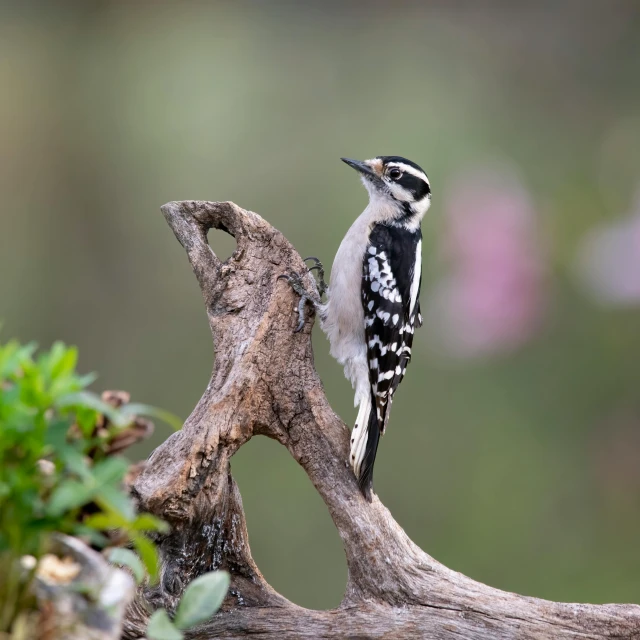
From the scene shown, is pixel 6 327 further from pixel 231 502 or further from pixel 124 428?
pixel 124 428

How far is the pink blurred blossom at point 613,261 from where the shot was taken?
335cm

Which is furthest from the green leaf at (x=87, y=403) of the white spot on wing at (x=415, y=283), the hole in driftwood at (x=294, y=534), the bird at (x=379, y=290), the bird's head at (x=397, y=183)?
the hole in driftwood at (x=294, y=534)

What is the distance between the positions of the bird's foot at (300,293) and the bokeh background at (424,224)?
1.67 m

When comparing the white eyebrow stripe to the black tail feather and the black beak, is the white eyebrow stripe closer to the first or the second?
the black beak

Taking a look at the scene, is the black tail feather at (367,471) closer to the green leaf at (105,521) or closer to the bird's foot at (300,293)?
the bird's foot at (300,293)

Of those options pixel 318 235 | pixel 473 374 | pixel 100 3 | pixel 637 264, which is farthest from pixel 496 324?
pixel 100 3

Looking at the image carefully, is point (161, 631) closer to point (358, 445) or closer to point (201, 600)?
point (201, 600)

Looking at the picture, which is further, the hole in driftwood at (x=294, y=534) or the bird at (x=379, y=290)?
the hole in driftwood at (x=294, y=534)

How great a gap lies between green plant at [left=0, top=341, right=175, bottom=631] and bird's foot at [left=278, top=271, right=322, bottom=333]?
916mm

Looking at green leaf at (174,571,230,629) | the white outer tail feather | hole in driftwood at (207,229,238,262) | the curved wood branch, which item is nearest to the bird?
the white outer tail feather

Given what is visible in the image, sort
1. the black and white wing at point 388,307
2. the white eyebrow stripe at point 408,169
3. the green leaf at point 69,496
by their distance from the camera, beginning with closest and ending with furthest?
the green leaf at point 69,496
the black and white wing at point 388,307
the white eyebrow stripe at point 408,169

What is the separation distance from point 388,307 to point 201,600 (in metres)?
1.25

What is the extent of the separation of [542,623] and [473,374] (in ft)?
7.17

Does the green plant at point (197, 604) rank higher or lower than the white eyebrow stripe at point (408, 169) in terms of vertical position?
lower
